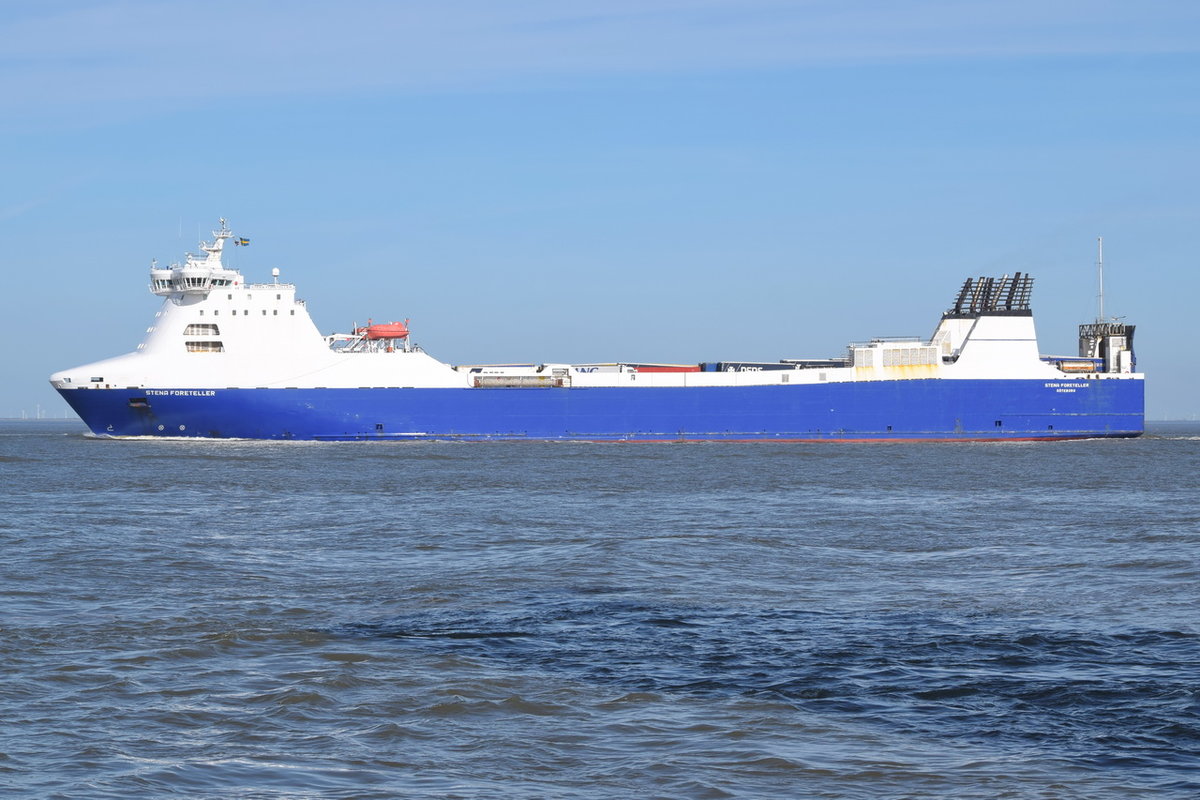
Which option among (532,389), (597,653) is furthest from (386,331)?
(597,653)

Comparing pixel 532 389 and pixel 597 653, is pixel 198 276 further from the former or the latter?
pixel 597 653

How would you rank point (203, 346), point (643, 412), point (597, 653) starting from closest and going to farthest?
point (597, 653), point (203, 346), point (643, 412)

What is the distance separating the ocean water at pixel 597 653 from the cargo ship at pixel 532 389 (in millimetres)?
25539

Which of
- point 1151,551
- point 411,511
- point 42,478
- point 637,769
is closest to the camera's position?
point 637,769

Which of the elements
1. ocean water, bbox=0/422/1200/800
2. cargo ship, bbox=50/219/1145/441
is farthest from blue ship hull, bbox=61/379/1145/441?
ocean water, bbox=0/422/1200/800

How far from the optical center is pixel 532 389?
50.5m

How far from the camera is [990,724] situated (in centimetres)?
808

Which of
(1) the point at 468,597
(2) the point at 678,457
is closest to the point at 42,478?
(2) the point at 678,457

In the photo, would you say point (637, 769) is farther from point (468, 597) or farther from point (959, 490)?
point (959, 490)

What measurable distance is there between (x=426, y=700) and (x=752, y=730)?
93.6 inches

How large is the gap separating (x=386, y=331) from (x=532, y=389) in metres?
7.40

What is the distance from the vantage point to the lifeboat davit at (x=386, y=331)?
52.7m

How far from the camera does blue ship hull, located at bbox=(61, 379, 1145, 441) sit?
1893 inches

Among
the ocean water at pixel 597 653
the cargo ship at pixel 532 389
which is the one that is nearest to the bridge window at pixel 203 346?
the cargo ship at pixel 532 389
